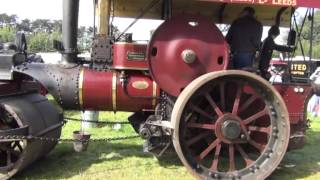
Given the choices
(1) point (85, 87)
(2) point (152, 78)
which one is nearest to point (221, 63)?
(2) point (152, 78)

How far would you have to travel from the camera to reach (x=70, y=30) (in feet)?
17.4

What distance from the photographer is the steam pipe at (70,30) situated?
526 cm

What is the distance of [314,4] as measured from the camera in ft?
16.1

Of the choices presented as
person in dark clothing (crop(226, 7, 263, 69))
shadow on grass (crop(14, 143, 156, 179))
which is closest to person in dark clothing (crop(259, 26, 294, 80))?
person in dark clothing (crop(226, 7, 263, 69))

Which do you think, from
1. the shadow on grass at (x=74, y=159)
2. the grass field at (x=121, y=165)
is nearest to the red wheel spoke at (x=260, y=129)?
the grass field at (x=121, y=165)

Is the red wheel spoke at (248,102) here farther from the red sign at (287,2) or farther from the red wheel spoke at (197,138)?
the red sign at (287,2)

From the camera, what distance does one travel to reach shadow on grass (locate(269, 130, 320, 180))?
5336 mm

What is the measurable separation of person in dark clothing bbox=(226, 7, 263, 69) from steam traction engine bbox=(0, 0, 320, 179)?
0.40 meters

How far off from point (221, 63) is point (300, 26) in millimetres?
1360

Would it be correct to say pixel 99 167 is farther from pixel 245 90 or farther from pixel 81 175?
pixel 245 90

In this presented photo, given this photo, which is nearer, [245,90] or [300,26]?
[245,90]

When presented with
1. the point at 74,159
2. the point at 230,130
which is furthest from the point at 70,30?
the point at 230,130

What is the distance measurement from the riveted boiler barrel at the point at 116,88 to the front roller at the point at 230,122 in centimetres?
55

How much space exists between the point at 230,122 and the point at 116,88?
1322 mm
